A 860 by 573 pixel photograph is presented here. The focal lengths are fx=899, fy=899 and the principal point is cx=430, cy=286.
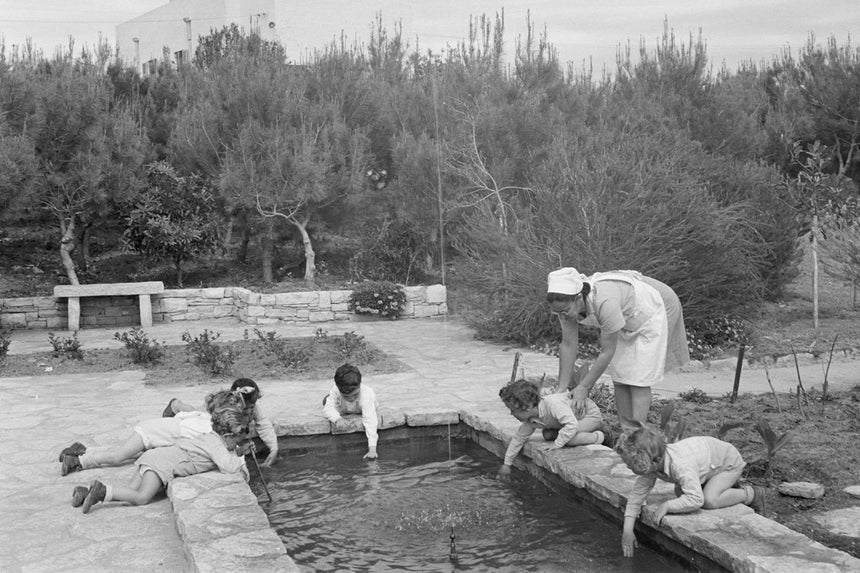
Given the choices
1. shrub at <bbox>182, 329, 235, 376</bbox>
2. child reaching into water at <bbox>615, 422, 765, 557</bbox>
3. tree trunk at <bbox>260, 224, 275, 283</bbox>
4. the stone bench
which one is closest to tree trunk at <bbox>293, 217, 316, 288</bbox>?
tree trunk at <bbox>260, 224, 275, 283</bbox>

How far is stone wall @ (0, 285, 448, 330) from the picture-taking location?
557 inches

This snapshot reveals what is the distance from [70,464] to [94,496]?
95 cm

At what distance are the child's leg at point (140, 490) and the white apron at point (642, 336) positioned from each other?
260 centimetres

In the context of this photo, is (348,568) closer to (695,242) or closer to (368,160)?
(695,242)

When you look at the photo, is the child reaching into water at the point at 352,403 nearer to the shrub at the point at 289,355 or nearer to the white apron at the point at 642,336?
the white apron at the point at 642,336

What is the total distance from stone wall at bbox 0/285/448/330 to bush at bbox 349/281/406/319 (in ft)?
0.51

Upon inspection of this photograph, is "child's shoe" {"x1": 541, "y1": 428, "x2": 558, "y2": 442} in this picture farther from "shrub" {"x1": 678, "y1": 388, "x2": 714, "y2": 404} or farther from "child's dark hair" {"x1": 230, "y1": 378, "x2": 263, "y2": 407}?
"shrub" {"x1": 678, "y1": 388, "x2": 714, "y2": 404}

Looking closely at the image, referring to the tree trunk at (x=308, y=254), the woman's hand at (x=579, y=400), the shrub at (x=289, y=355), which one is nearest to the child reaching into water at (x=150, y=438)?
the woman's hand at (x=579, y=400)

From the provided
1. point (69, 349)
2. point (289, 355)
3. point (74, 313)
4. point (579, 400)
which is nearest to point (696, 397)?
point (579, 400)

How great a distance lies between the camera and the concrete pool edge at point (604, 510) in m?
3.74

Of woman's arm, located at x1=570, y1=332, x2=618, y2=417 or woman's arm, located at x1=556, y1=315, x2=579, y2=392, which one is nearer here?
woman's arm, located at x1=570, y1=332, x2=618, y2=417

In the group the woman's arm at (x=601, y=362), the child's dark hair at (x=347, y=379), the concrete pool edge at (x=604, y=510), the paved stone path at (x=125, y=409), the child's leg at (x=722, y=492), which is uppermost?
the woman's arm at (x=601, y=362)

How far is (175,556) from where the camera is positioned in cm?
417

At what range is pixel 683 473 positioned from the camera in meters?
4.25
